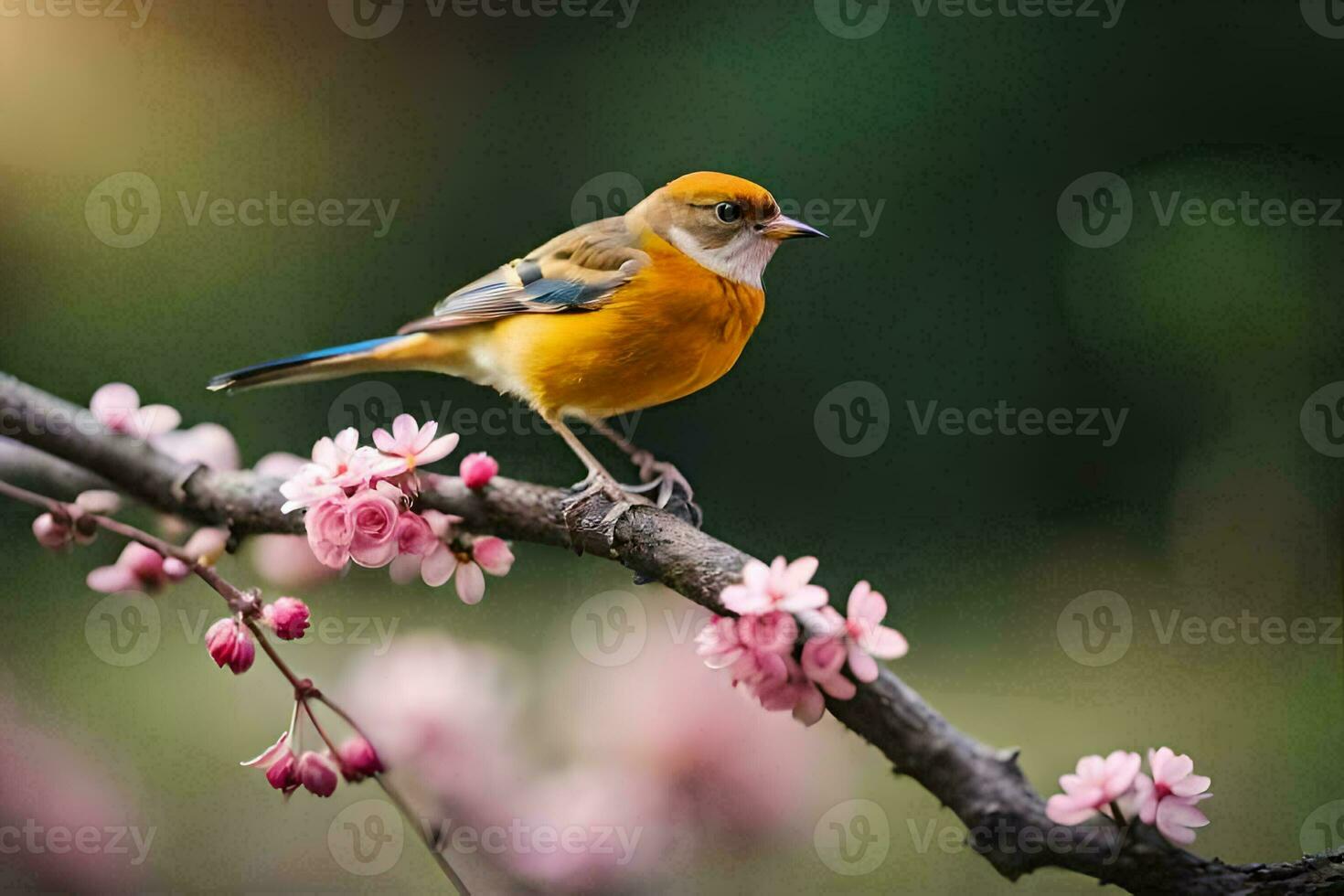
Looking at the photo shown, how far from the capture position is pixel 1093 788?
1.85ft

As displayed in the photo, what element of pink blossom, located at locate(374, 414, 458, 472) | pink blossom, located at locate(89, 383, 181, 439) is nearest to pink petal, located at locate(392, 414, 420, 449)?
pink blossom, located at locate(374, 414, 458, 472)

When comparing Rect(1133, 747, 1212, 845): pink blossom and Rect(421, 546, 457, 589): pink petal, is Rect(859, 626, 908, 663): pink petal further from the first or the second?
Rect(421, 546, 457, 589): pink petal

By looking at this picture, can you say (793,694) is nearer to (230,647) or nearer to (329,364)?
(230,647)

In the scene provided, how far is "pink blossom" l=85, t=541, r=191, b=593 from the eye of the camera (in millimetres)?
775

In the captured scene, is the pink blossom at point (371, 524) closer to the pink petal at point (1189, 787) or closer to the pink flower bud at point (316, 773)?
the pink flower bud at point (316, 773)

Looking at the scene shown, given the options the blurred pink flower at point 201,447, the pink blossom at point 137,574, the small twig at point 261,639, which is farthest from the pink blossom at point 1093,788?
the blurred pink flower at point 201,447

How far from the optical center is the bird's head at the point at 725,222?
75 cm

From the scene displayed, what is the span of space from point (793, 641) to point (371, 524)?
0.23 m

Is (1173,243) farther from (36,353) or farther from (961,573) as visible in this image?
(36,353)

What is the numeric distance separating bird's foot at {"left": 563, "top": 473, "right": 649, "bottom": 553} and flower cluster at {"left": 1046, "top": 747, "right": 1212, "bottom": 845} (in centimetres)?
29

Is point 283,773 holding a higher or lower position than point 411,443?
lower

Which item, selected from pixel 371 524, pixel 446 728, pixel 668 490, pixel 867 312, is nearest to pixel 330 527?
pixel 371 524

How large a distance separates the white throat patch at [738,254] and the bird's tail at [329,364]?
227 mm

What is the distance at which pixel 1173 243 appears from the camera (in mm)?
2213
